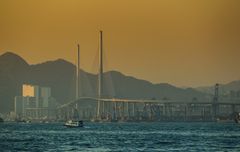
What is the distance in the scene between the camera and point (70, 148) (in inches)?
3226

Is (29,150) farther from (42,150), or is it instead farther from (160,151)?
(160,151)

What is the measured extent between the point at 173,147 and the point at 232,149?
6590mm

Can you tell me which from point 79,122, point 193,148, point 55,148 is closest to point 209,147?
point 193,148

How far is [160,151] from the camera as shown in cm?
Result: 7825

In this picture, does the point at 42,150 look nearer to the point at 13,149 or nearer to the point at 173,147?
the point at 13,149

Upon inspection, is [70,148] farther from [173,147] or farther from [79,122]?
[79,122]

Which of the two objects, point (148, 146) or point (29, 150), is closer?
point (29, 150)

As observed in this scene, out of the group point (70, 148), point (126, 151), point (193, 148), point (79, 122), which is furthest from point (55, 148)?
point (79, 122)

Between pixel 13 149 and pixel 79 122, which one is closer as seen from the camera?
pixel 13 149

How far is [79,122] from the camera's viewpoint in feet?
588

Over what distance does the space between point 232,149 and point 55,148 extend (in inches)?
601

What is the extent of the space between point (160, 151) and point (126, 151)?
2.88 m

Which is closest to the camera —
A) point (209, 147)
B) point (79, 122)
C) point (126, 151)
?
point (126, 151)

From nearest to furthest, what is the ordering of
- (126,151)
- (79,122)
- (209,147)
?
1. (126,151)
2. (209,147)
3. (79,122)
